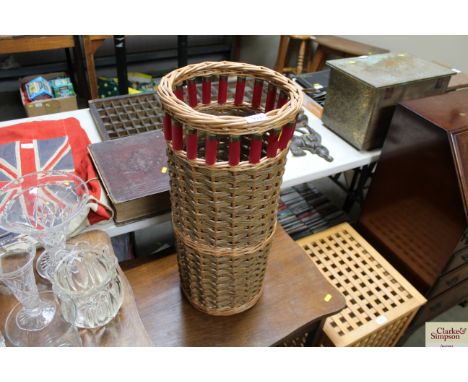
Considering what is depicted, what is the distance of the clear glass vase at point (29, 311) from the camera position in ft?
2.13

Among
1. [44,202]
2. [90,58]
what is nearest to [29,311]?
[44,202]

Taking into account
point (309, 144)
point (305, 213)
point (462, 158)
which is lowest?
point (305, 213)

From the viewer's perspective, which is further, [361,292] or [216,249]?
[361,292]

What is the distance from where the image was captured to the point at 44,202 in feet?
2.65

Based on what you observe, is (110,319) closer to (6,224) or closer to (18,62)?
(6,224)

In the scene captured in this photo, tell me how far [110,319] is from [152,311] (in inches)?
8.9

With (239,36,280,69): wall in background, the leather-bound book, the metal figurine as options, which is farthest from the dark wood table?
(239,36,280,69): wall in background

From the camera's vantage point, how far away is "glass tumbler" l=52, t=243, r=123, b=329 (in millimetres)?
656

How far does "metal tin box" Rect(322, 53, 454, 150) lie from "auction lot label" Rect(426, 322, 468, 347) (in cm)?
68

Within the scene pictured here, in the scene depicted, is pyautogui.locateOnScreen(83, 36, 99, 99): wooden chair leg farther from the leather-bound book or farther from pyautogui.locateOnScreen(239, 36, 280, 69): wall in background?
pyautogui.locateOnScreen(239, 36, 280, 69): wall in background

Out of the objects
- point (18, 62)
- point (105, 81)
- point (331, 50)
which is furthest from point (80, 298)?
point (18, 62)

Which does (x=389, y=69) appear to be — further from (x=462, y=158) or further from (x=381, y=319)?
(x=381, y=319)

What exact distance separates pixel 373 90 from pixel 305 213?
67cm

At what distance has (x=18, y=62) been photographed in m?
2.89
